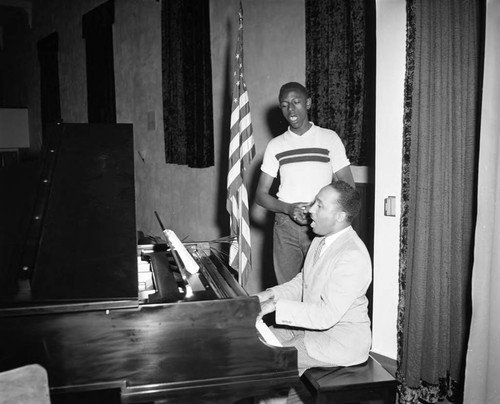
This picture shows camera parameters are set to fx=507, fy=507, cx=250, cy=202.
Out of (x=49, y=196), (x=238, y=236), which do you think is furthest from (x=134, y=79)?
(x=49, y=196)

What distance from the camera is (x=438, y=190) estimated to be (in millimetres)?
2912

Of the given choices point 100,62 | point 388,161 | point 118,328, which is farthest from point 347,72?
point 100,62

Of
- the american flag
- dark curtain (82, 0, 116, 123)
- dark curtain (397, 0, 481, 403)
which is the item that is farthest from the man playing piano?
dark curtain (82, 0, 116, 123)

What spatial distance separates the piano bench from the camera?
2.16 m

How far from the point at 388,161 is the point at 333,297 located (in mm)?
1617

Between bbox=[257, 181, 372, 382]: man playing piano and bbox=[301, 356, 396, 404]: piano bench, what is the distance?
0.09 metres

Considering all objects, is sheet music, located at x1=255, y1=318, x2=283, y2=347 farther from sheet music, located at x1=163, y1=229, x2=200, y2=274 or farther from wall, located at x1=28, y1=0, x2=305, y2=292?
wall, located at x1=28, y1=0, x2=305, y2=292

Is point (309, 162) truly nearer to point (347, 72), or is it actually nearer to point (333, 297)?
point (347, 72)

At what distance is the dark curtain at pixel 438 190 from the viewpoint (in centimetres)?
286

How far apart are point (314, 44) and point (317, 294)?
101 inches

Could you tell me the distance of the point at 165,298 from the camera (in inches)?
75.3

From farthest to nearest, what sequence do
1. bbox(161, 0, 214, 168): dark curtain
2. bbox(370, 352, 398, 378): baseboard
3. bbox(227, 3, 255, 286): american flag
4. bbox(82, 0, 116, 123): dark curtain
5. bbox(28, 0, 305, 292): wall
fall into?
bbox(82, 0, 116, 123): dark curtain, bbox(161, 0, 214, 168): dark curtain, bbox(28, 0, 305, 292): wall, bbox(370, 352, 398, 378): baseboard, bbox(227, 3, 255, 286): american flag

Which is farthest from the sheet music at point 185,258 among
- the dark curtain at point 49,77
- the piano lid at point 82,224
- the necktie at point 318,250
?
the dark curtain at point 49,77

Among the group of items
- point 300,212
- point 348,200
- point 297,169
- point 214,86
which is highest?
point 214,86
